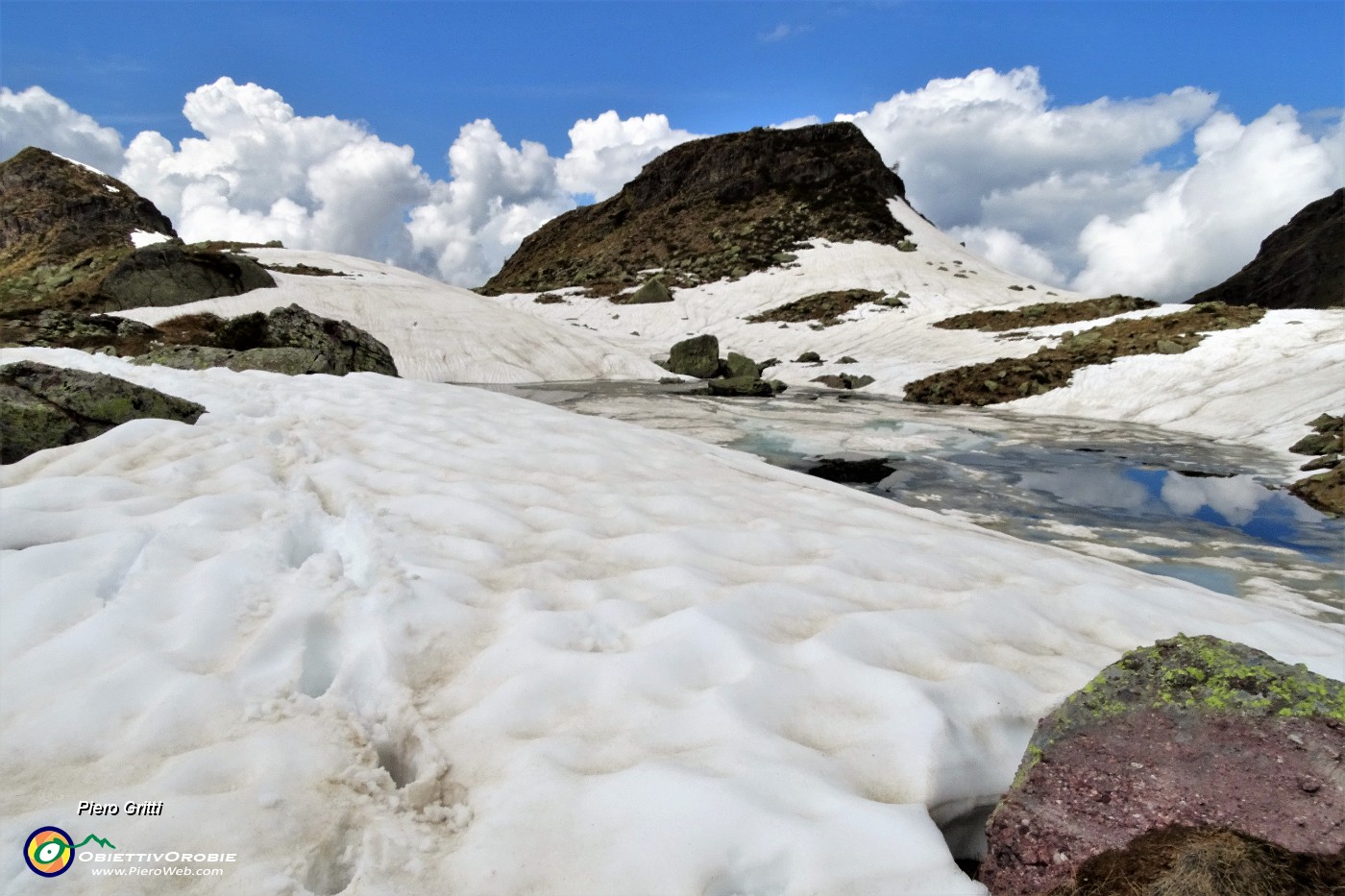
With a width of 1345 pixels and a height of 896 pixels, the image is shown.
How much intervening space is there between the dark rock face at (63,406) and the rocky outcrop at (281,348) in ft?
16.6

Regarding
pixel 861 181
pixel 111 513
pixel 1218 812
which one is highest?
pixel 861 181

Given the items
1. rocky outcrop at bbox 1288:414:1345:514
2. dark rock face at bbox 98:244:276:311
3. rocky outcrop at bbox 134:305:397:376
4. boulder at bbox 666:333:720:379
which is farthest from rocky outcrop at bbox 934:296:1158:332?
dark rock face at bbox 98:244:276:311

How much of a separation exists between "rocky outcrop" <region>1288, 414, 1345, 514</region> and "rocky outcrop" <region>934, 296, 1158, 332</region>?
17.0 m

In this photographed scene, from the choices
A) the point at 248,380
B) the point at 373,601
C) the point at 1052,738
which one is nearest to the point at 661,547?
the point at 373,601

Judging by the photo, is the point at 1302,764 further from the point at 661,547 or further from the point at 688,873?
the point at 661,547

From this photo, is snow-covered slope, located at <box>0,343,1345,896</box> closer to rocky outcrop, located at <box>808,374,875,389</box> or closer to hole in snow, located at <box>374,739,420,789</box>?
hole in snow, located at <box>374,739,420,789</box>

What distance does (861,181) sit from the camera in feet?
249

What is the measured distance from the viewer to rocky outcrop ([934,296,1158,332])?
3138 cm

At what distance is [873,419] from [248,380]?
47.2 ft

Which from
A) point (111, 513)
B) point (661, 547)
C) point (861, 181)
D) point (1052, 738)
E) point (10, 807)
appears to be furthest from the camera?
point (861, 181)

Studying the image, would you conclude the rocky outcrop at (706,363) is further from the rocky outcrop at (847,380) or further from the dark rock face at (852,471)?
the dark rock face at (852,471)

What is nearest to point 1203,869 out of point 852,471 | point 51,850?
point 51,850

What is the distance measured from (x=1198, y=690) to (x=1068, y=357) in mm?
24575

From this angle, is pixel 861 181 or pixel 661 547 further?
pixel 861 181
